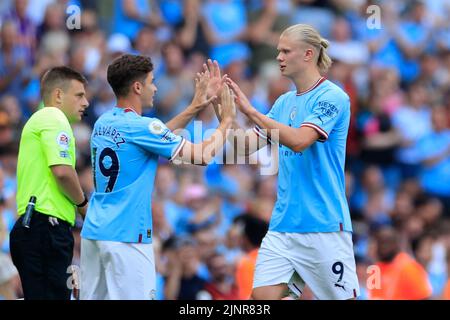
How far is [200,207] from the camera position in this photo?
1402 centimetres

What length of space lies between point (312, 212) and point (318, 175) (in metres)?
0.28

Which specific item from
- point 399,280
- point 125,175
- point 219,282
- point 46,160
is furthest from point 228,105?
point 399,280

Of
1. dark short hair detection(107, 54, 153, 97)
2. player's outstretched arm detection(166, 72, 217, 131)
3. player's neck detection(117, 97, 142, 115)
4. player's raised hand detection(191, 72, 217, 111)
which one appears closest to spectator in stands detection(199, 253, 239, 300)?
player's outstretched arm detection(166, 72, 217, 131)

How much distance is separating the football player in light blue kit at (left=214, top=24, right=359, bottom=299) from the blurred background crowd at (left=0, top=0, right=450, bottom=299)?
110 inches

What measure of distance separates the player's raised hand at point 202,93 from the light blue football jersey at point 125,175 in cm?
57

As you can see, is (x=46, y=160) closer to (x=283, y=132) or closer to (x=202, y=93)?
(x=202, y=93)

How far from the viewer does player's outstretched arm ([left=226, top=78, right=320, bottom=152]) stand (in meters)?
8.35

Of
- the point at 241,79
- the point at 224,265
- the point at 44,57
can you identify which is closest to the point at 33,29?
the point at 44,57

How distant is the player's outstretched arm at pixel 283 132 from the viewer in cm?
835

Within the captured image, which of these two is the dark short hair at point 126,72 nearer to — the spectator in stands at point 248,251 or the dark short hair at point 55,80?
the dark short hair at point 55,80

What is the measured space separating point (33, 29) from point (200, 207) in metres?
3.13

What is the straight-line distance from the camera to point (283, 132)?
837cm

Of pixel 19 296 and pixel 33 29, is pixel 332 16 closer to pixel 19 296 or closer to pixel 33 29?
pixel 33 29
